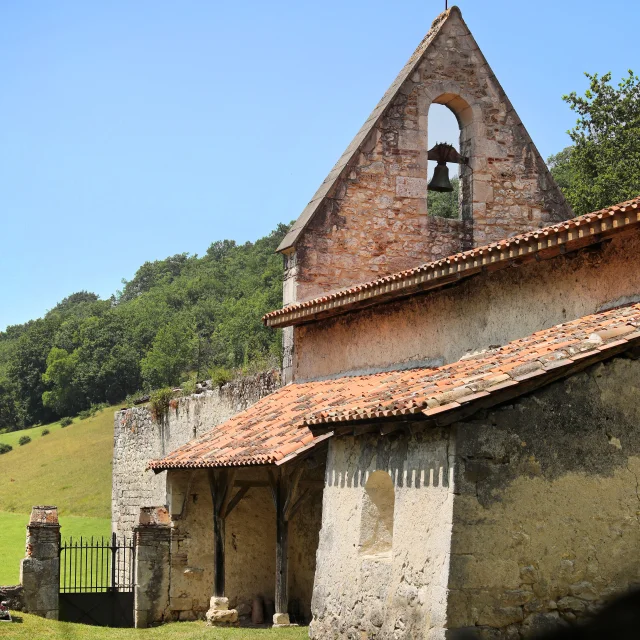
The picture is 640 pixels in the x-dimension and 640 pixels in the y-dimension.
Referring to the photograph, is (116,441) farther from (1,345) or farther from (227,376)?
(1,345)

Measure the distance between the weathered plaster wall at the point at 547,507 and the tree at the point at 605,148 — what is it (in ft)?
69.1

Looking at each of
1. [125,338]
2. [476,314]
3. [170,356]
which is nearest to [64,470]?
[170,356]

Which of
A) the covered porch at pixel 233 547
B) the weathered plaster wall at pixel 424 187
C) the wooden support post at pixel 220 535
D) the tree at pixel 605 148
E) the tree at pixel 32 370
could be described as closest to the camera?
the wooden support post at pixel 220 535

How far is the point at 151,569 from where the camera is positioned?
47.9ft

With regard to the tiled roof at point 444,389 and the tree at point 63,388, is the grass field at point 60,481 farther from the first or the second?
the tiled roof at point 444,389

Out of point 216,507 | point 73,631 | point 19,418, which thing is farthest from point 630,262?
point 19,418

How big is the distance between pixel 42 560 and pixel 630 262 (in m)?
9.30

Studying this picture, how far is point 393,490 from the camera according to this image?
32.4ft

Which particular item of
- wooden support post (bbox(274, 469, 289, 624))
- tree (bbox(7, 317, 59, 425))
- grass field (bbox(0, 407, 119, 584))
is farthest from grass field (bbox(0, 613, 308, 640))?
tree (bbox(7, 317, 59, 425))

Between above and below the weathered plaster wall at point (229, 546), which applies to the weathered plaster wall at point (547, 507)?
above

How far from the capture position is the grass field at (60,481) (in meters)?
33.3

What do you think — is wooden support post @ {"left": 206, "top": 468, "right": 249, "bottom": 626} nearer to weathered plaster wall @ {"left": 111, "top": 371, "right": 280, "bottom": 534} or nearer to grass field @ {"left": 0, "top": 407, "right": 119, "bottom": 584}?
A: weathered plaster wall @ {"left": 111, "top": 371, "right": 280, "bottom": 534}

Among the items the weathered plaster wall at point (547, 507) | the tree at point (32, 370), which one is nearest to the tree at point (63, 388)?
the tree at point (32, 370)

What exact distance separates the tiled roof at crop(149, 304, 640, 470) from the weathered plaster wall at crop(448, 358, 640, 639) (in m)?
0.25
